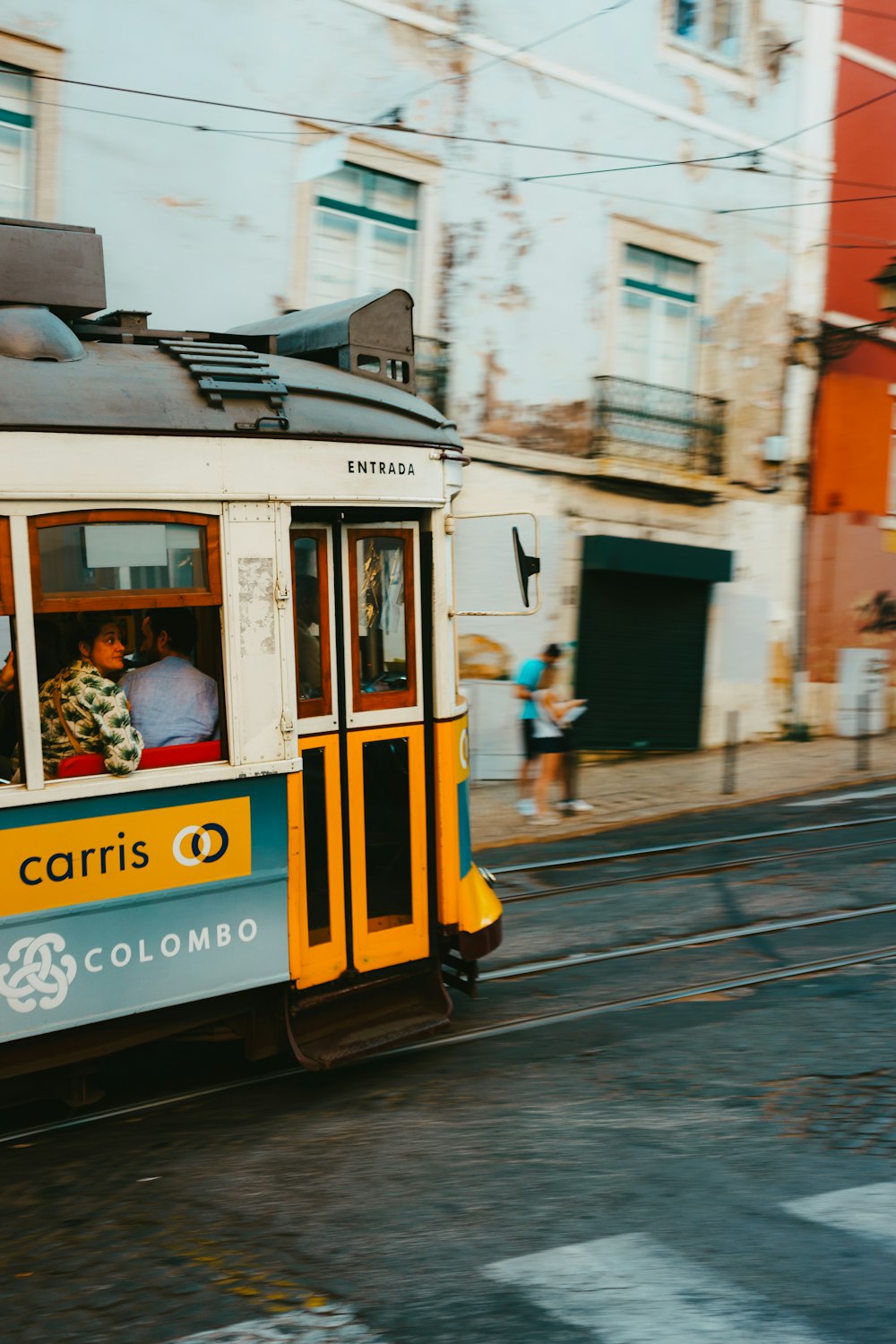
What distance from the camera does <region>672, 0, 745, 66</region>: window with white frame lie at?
1528 centimetres

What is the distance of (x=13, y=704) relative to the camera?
15.0 ft

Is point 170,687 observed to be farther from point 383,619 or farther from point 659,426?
point 659,426

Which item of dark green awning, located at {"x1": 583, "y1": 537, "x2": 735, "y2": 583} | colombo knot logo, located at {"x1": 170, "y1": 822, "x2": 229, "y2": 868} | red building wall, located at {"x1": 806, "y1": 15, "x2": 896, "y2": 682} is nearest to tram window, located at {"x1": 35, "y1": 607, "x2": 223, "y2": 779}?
colombo knot logo, located at {"x1": 170, "y1": 822, "x2": 229, "y2": 868}

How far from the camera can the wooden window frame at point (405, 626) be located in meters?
5.38

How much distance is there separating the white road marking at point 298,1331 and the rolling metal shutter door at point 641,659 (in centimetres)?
1133

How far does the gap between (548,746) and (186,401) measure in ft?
22.8

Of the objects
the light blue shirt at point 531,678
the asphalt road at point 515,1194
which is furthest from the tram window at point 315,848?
the light blue shirt at point 531,678

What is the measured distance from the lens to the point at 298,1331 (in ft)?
11.5

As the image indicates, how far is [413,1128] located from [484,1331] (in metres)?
1.45

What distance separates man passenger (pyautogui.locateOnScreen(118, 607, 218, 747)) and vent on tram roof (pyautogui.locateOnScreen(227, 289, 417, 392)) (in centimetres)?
154

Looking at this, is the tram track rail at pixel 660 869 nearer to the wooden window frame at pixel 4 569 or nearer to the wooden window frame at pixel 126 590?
the wooden window frame at pixel 126 590

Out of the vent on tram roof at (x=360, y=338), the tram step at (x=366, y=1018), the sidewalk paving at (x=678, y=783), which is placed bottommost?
Answer: the sidewalk paving at (x=678, y=783)

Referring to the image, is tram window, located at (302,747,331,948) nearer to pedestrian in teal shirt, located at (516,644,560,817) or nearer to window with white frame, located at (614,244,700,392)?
pedestrian in teal shirt, located at (516,644,560,817)

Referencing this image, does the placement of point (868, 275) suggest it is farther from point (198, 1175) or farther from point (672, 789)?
point (198, 1175)
